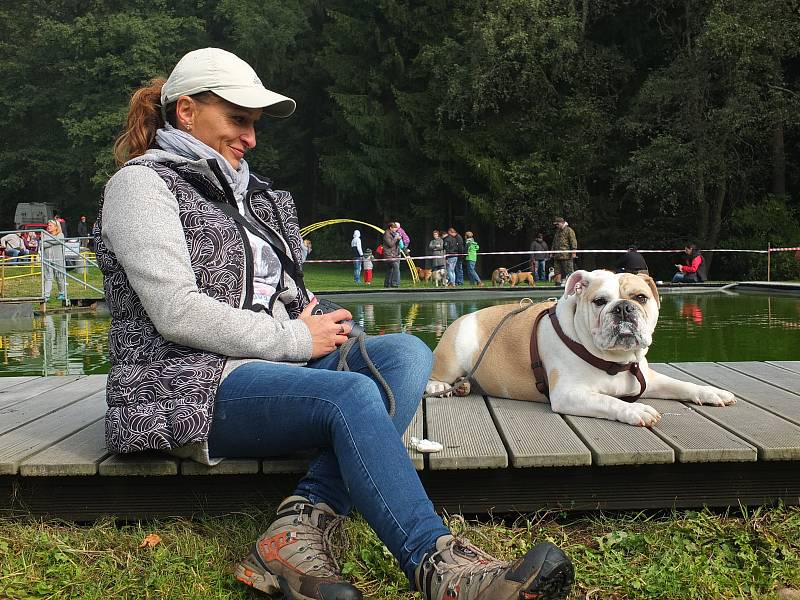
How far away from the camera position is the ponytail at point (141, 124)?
A: 266 cm

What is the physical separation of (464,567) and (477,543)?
622 millimetres

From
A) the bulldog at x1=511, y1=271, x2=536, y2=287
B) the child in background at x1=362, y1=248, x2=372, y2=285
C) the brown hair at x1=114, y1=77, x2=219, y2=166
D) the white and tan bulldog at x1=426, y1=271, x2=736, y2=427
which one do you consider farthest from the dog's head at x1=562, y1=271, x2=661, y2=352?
the child in background at x1=362, y1=248, x2=372, y2=285

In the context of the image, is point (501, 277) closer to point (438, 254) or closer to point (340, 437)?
point (438, 254)

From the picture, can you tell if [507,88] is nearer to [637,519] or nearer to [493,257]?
[493,257]

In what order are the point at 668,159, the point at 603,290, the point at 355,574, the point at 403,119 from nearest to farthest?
the point at 355,574 < the point at 603,290 < the point at 668,159 < the point at 403,119

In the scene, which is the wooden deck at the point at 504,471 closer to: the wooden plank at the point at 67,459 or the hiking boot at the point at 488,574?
the wooden plank at the point at 67,459

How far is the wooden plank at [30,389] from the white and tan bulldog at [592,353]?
1810mm

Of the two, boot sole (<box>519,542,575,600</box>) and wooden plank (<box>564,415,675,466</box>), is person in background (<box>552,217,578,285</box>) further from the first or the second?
boot sole (<box>519,542,575,600</box>)

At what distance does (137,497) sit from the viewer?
269 centimetres

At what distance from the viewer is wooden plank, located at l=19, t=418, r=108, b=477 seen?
251 cm

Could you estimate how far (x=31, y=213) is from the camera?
39.4 metres

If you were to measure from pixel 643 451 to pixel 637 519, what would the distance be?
294 mm

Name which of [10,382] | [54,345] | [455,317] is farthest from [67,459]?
[455,317]

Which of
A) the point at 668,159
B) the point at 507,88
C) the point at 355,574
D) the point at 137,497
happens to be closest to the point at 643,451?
the point at 355,574
